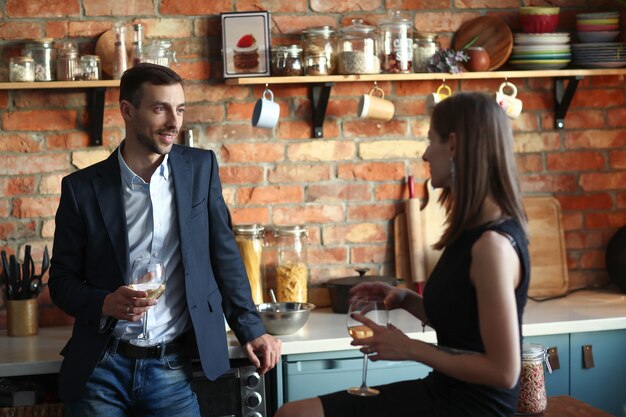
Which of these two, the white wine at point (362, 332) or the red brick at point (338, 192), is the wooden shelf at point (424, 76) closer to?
the red brick at point (338, 192)

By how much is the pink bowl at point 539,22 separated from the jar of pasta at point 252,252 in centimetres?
138

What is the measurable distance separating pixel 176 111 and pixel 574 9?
2001 mm

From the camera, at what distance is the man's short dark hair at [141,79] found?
2.79 metres

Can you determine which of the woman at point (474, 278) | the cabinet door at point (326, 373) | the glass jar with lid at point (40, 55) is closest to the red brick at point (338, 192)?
the cabinet door at point (326, 373)

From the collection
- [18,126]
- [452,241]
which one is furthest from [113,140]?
[452,241]

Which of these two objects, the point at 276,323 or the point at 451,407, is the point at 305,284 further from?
the point at 451,407

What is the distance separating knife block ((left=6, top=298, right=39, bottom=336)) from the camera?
11.2 ft

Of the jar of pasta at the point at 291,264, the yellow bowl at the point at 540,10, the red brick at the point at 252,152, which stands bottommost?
the jar of pasta at the point at 291,264

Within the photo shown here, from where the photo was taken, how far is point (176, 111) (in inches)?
110

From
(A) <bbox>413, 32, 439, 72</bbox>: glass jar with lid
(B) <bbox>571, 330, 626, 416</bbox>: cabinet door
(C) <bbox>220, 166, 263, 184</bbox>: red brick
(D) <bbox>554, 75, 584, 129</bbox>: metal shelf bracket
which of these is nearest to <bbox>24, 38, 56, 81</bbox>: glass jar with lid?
(C) <bbox>220, 166, 263, 184</bbox>: red brick

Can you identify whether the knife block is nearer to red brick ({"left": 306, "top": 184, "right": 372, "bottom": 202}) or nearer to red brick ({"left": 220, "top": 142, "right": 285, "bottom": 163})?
red brick ({"left": 220, "top": 142, "right": 285, "bottom": 163})

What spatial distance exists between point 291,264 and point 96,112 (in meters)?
0.96

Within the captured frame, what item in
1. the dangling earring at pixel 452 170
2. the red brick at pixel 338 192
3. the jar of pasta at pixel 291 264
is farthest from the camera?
the red brick at pixel 338 192

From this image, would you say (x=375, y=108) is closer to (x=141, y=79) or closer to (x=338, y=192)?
(x=338, y=192)
